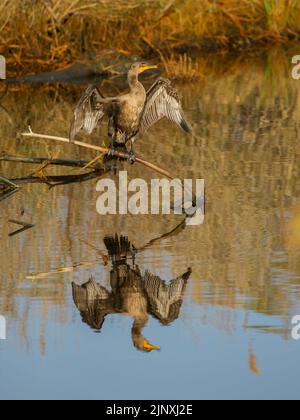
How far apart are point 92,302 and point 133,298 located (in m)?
0.25

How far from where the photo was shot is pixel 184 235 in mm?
8078

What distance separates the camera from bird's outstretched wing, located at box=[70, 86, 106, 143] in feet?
29.7

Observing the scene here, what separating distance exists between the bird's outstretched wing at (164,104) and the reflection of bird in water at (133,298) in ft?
7.54

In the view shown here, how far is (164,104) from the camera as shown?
30.9 ft

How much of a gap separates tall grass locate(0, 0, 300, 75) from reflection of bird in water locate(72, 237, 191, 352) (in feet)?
32.5

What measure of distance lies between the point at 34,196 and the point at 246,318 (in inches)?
134

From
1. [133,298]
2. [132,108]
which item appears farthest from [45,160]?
[133,298]

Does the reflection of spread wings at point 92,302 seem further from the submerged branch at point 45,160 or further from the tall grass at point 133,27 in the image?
the tall grass at point 133,27

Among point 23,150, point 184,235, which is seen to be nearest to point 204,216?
point 184,235

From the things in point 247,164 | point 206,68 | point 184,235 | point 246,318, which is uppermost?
point 206,68

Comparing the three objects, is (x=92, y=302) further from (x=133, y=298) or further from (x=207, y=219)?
(x=207, y=219)

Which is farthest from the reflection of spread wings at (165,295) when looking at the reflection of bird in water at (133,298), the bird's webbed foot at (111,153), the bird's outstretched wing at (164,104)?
the bird's outstretched wing at (164,104)

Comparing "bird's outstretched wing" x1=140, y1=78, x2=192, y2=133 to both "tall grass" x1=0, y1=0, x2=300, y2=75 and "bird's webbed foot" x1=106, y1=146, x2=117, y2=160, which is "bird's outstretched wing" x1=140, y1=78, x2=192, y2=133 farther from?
"tall grass" x1=0, y1=0, x2=300, y2=75

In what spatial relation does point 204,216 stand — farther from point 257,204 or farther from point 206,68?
point 206,68
